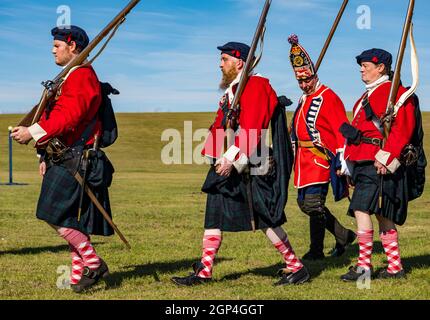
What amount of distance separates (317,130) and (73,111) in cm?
293

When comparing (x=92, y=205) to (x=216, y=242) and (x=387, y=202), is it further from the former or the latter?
(x=387, y=202)

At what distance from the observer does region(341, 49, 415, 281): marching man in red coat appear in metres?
8.12

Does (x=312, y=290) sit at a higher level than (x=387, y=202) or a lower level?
lower

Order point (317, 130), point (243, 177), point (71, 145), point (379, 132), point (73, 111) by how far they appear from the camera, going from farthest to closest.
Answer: point (317, 130) < point (379, 132) < point (243, 177) < point (71, 145) < point (73, 111)

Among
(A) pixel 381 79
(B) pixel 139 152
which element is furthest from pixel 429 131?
(A) pixel 381 79

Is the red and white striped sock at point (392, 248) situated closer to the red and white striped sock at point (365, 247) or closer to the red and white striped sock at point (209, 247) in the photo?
the red and white striped sock at point (365, 247)

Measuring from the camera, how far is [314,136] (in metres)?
8.95

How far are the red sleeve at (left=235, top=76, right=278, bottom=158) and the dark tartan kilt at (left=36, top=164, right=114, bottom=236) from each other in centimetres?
158

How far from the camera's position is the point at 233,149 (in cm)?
748

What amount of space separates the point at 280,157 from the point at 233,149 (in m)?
0.58

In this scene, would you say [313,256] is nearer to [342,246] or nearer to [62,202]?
[342,246]

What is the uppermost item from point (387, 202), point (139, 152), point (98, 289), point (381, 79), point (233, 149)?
point (381, 79)

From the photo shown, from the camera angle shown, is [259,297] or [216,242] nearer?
[259,297]

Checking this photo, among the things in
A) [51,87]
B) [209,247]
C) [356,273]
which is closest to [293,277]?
[356,273]
